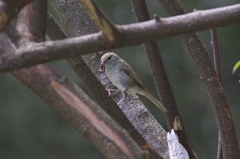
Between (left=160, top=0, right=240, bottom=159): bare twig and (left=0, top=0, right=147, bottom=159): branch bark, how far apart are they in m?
1.10

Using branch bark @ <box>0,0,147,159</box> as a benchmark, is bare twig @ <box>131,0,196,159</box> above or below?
below

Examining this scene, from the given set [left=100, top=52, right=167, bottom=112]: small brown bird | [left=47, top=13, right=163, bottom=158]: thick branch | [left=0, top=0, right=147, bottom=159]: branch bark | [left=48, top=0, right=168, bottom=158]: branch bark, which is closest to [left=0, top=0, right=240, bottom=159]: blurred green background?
[left=100, top=52, right=167, bottom=112]: small brown bird

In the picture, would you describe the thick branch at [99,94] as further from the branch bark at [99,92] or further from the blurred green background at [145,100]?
the blurred green background at [145,100]

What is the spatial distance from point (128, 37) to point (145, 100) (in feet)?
18.4

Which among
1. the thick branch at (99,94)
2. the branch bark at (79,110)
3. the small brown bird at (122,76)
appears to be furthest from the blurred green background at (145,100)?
the branch bark at (79,110)

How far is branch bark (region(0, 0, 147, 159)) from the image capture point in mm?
1296

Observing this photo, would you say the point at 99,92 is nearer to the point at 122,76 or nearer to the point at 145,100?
the point at 122,76

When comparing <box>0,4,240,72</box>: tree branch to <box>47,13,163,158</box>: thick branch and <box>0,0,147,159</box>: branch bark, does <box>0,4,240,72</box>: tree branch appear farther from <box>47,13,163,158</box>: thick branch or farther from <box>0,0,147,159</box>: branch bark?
<box>47,13,163,158</box>: thick branch

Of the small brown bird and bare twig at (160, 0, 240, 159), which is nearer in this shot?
bare twig at (160, 0, 240, 159)

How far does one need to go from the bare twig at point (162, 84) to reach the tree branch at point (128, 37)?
54.2 inches

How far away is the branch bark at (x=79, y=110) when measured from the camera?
1.30 m

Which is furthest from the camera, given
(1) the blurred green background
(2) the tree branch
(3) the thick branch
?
(1) the blurred green background

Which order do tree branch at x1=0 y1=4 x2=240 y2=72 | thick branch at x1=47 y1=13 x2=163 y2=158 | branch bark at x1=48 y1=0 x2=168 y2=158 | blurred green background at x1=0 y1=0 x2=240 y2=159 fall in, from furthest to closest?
blurred green background at x1=0 y1=0 x2=240 y2=159, branch bark at x1=48 y1=0 x2=168 y2=158, thick branch at x1=47 y1=13 x2=163 y2=158, tree branch at x1=0 y1=4 x2=240 y2=72

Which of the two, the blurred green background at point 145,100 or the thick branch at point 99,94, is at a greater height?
the thick branch at point 99,94
